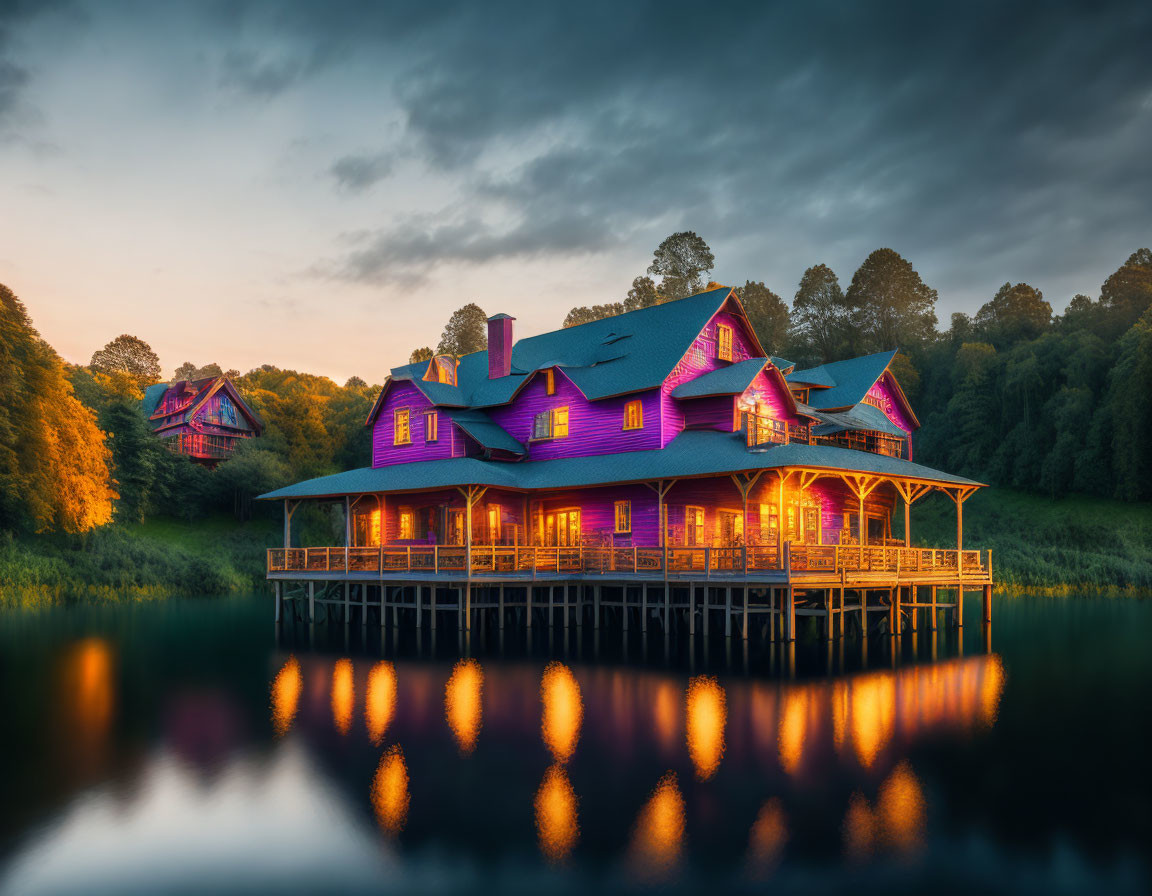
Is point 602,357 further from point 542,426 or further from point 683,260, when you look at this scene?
point 683,260

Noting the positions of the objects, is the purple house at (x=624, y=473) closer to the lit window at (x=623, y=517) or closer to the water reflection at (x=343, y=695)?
the lit window at (x=623, y=517)

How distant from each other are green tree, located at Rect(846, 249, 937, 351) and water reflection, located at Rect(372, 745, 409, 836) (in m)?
69.0

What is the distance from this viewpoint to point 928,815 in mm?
11898

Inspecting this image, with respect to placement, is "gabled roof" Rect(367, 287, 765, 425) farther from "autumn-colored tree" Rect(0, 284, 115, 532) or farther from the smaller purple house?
the smaller purple house

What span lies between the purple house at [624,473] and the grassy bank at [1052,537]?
10.5 metres

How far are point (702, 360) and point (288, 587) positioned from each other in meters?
24.8

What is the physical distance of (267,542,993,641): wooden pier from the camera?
26.5 metres

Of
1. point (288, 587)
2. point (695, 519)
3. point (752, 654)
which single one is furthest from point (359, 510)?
point (752, 654)

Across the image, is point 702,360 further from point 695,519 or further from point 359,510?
point 359,510

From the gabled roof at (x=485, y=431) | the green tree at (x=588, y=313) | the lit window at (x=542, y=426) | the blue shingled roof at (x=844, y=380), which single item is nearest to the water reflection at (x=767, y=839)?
the gabled roof at (x=485, y=431)

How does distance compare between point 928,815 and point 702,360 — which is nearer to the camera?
point 928,815

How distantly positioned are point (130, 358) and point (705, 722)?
110318 mm

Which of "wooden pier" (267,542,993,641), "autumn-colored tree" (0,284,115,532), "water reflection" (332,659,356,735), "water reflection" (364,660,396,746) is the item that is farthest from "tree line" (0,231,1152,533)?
"water reflection" (364,660,396,746)

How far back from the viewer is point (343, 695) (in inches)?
786
